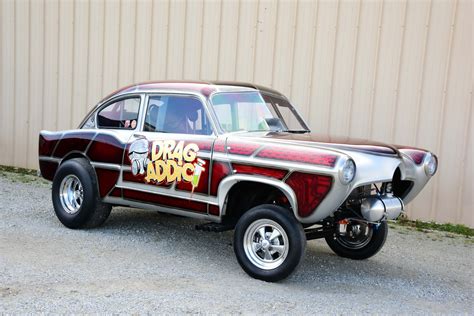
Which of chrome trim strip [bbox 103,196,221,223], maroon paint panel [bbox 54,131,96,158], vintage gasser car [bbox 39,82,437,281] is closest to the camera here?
vintage gasser car [bbox 39,82,437,281]

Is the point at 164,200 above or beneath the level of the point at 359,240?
above

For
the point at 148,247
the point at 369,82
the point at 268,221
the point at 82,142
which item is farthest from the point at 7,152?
the point at 268,221

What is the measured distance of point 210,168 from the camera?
571 cm

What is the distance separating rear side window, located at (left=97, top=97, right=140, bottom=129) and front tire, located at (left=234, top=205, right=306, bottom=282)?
6.41 ft

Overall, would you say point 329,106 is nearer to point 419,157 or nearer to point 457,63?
point 457,63

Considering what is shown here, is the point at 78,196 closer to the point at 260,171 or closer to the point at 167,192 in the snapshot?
the point at 167,192

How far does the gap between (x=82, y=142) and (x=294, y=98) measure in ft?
11.6

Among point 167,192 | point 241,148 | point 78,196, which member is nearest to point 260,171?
point 241,148

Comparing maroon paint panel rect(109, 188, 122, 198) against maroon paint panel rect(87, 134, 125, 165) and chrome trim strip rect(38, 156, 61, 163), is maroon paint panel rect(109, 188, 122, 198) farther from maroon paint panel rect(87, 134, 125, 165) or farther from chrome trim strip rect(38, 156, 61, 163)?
chrome trim strip rect(38, 156, 61, 163)

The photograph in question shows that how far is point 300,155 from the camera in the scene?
5133 millimetres

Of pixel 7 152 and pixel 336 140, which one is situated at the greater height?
pixel 336 140

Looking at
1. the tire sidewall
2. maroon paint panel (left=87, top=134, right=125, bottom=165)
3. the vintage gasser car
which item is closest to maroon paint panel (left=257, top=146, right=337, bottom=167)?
the vintage gasser car

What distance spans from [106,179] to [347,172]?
295cm

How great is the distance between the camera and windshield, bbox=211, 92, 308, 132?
6012 millimetres
